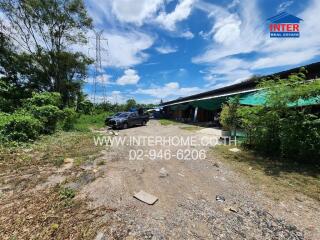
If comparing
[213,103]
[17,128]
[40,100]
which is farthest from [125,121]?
[17,128]

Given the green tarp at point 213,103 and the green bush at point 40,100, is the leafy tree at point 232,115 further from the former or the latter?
the green bush at point 40,100

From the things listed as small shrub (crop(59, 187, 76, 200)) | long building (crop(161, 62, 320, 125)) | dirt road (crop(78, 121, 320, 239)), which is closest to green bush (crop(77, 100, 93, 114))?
long building (crop(161, 62, 320, 125))

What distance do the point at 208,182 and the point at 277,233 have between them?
2032mm

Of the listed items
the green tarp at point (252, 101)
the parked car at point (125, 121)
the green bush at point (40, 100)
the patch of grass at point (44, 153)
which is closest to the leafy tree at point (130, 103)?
the parked car at point (125, 121)

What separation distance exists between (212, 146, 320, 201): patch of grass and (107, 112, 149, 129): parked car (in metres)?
10.5

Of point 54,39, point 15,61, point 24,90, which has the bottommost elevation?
point 24,90

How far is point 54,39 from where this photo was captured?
1984 centimetres

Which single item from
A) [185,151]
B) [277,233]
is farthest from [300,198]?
[185,151]

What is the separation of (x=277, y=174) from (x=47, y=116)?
1193 cm

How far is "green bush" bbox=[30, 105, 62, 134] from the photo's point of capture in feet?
35.0

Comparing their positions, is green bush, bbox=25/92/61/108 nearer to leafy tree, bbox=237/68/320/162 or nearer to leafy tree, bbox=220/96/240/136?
leafy tree, bbox=220/96/240/136

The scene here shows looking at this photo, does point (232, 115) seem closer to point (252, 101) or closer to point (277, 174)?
point (252, 101)

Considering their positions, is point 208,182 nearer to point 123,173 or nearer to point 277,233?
point 277,233

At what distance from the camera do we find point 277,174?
521 centimetres
